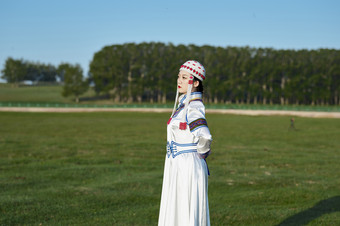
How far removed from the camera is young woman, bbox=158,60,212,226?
5094 millimetres

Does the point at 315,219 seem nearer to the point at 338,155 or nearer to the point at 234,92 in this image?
the point at 338,155

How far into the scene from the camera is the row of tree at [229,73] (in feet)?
386

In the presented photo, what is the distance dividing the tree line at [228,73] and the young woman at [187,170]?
364 feet

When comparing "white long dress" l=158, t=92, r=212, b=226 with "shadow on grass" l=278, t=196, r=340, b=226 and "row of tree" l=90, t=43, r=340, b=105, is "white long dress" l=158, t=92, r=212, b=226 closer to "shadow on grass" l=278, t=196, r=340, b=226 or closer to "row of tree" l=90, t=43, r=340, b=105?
"shadow on grass" l=278, t=196, r=340, b=226

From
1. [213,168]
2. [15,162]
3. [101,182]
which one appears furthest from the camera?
[15,162]

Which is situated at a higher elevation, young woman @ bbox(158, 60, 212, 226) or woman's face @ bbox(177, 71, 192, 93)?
woman's face @ bbox(177, 71, 192, 93)

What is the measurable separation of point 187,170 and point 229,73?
4637 inches

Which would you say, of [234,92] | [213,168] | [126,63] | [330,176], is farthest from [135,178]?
[126,63]

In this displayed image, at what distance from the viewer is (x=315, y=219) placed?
836cm

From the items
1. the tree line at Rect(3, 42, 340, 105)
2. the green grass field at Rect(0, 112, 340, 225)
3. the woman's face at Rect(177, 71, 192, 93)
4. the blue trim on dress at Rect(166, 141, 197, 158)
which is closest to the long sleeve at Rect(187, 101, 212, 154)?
the blue trim on dress at Rect(166, 141, 197, 158)

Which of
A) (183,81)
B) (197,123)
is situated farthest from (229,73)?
(197,123)

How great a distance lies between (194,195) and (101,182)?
753 cm

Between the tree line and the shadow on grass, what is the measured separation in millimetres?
106272

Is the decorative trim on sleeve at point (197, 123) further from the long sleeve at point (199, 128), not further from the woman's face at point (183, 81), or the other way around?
the woman's face at point (183, 81)
